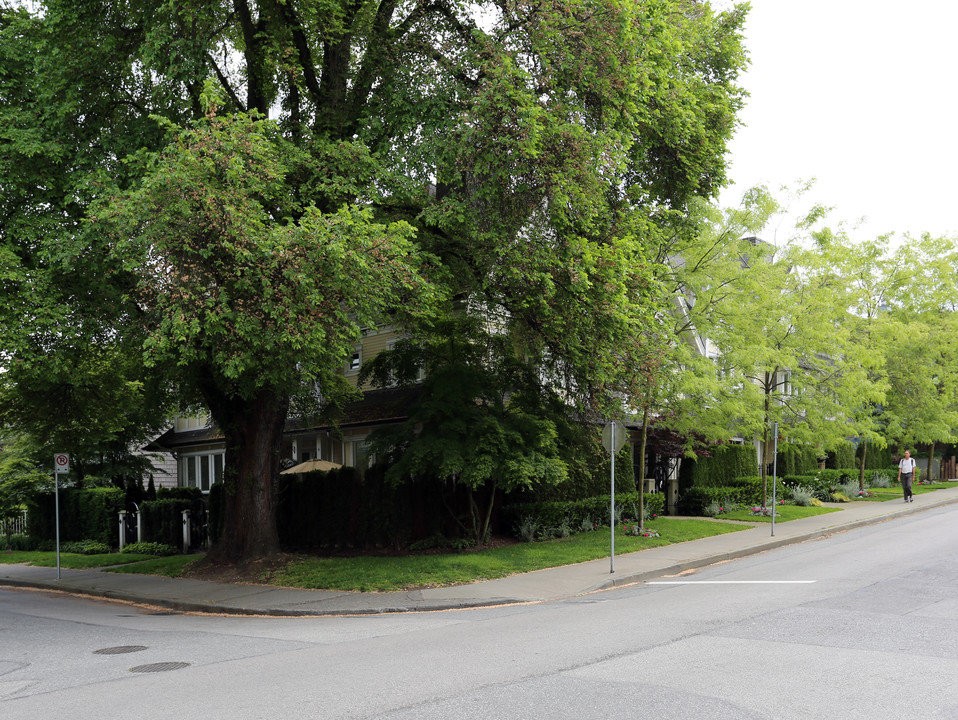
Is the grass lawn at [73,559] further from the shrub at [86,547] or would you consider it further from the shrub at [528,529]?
the shrub at [528,529]

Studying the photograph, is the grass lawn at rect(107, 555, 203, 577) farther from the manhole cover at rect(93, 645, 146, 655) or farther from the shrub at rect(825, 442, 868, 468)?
the shrub at rect(825, 442, 868, 468)

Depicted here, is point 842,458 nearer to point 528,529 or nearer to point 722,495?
point 722,495

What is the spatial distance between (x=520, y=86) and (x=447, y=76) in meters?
1.69

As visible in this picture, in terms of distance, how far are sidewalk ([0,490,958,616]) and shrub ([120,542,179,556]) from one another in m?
2.59

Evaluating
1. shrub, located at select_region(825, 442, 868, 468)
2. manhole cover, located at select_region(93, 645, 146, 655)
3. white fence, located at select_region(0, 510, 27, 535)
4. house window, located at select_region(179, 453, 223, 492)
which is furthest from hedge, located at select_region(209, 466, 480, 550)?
shrub, located at select_region(825, 442, 868, 468)

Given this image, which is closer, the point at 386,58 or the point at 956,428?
the point at 386,58

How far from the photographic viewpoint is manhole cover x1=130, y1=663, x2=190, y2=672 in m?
8.38

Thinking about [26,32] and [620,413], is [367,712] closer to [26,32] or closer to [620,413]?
[620,413]

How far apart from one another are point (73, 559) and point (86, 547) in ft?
6.95

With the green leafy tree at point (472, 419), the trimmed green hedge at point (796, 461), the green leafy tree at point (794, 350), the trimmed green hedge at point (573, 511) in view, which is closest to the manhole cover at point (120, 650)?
the green leafy tree at point (472, 419)

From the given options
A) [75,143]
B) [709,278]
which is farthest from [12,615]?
[709,278]

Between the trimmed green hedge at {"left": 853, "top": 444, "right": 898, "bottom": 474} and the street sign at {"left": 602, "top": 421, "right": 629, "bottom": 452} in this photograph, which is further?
the trimmed green hedge at {"left": 853, "top": 444, "right": 898, "bottom": 474}

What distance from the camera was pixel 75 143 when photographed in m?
14.5

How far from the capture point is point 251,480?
17.0 meters
